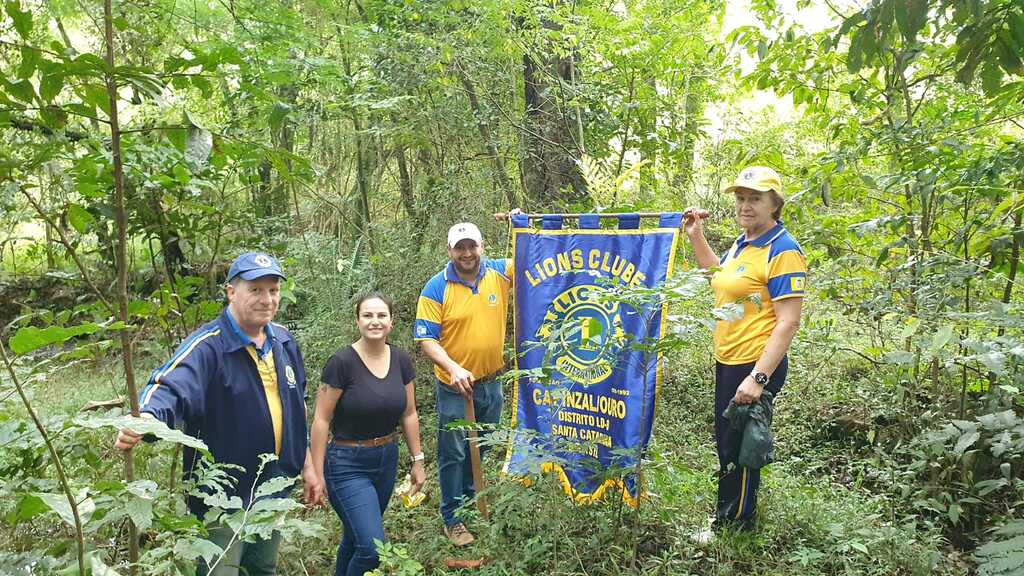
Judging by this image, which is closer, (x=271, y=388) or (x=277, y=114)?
(x=277, y=114)

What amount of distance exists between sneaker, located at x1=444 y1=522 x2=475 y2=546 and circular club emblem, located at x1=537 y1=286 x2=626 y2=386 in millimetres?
1145

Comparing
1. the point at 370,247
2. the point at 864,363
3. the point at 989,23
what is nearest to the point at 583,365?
the point at 989,23

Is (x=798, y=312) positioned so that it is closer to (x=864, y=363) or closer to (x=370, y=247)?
(x=864, y=363)

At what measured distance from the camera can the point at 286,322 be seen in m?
7.36

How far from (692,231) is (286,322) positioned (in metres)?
5.19

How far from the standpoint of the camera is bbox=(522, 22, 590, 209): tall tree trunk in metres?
5.98

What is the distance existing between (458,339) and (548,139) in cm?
277

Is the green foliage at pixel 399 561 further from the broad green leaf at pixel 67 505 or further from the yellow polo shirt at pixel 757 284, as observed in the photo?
the yellow polo shirt at pixel 757 284

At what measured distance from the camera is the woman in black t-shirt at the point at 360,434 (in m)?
3.25

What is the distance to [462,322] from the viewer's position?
391 cm

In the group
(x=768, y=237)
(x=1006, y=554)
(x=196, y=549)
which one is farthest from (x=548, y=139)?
(x=196, y=549)

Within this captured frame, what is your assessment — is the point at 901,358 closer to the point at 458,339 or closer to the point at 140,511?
the point at 458,339

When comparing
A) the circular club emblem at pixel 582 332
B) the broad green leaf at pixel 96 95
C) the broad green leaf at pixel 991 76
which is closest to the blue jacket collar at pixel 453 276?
the circular club emblem at pixel 582 332

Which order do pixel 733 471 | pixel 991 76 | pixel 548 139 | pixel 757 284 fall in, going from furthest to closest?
1. pixel 548 139
2. pixel 733 471
3. pixel 757 284
4. pixel 991 76
